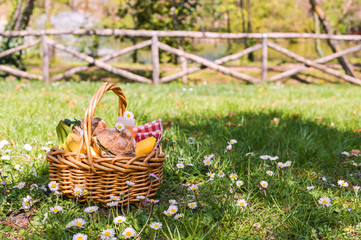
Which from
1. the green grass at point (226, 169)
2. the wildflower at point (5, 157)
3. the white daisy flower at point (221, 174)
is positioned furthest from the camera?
the wildflower at point (5, 157)

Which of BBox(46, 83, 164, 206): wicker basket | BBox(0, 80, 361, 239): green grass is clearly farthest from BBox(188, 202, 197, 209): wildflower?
BBox(46, 83, 164, 206): wicker basket

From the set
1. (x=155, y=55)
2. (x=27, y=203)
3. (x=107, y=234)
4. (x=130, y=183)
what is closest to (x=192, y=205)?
(x=130, y=183)

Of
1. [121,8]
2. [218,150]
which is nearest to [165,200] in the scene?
[218,150]

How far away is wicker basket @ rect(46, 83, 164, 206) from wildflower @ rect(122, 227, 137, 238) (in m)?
0.24

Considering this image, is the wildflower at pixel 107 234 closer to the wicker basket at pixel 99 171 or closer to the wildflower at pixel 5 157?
the wicker basket at pixel 99 171

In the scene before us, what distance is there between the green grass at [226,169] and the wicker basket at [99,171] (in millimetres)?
122

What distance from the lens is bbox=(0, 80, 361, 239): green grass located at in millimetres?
1744

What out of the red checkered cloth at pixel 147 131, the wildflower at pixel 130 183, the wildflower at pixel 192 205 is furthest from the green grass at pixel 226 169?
the red checkered cloth at pixel 147 131

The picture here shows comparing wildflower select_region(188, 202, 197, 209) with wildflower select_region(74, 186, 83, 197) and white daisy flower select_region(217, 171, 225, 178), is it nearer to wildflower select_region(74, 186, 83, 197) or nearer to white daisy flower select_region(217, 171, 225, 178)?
white daisy flower select_region(217, 171, 225, 178)

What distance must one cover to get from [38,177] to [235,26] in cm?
2927

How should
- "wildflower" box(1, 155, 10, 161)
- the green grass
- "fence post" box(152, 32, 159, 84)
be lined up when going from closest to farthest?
the green grass < "wildflower" box(1, 155, 10, 161) < "fence post" box(152, 32, 159, 84)

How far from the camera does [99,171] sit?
1777 millimetres

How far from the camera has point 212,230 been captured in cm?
169

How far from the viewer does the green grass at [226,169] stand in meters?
1.74
